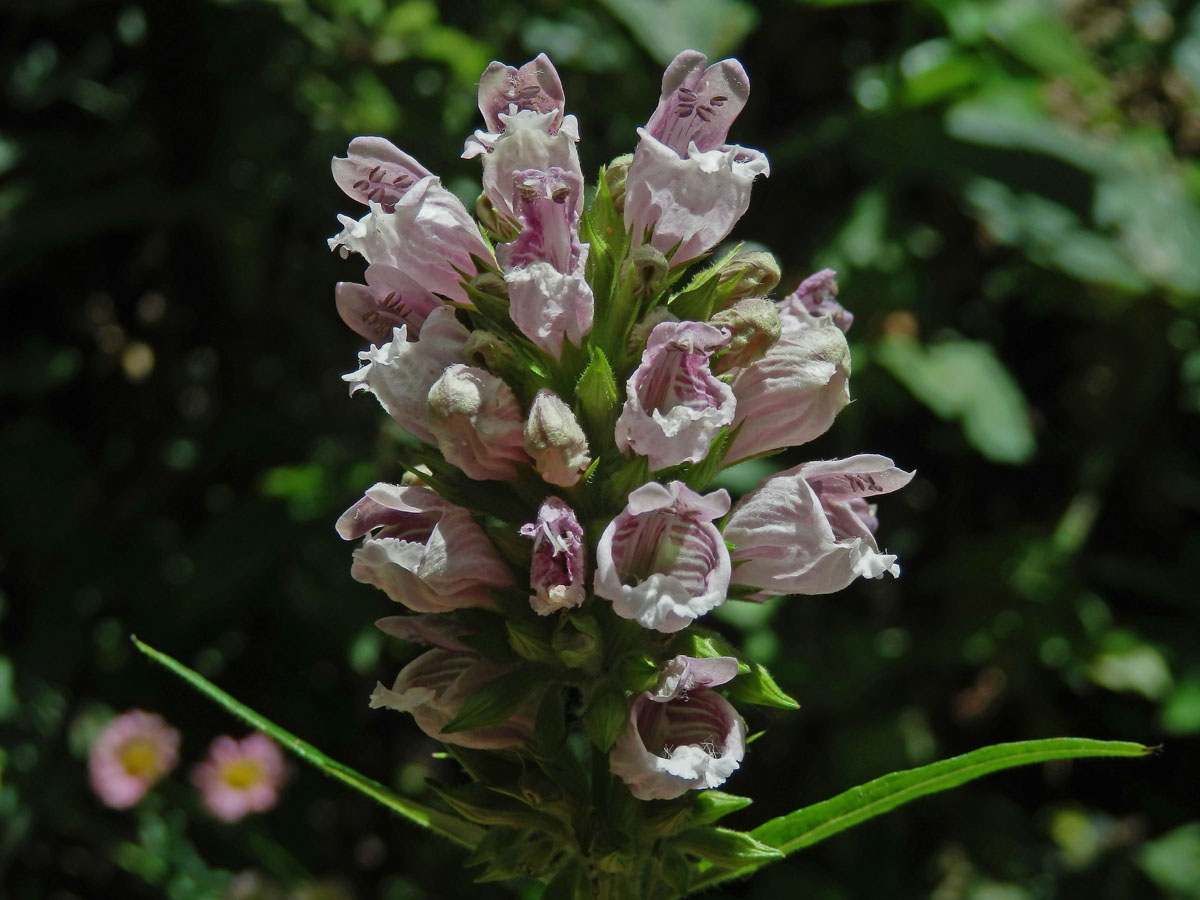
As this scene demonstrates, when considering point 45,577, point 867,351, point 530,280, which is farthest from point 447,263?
point 45,577

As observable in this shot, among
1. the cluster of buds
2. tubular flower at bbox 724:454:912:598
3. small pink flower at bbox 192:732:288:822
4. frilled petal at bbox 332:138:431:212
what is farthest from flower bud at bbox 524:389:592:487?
small pink flower at bbox 192:732:288:822

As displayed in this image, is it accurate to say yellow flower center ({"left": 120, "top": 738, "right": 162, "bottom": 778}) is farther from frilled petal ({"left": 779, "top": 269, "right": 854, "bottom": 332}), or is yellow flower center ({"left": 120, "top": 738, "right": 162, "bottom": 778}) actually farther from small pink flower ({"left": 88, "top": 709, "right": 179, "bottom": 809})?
frilled petal ({"left": 779, "top": 269, "right": 854, "bottom": 332})

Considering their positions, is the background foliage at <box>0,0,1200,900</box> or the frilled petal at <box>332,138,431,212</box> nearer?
the frilled petal at <box>332,138,431,212</box>

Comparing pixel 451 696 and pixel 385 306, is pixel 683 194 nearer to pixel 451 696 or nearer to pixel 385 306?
pixel 385 306

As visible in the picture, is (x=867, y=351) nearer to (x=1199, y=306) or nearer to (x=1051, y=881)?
(x=1199, y=306)

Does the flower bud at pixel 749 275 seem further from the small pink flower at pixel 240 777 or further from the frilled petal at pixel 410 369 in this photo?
the small pink flower at pixel 240 777
